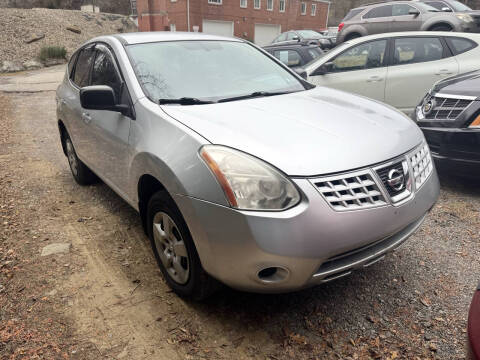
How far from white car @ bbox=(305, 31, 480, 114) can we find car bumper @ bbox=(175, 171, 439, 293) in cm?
408

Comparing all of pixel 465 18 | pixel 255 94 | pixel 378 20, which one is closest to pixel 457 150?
pixel 255 94

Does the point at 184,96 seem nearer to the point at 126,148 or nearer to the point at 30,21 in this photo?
the point at 126,148

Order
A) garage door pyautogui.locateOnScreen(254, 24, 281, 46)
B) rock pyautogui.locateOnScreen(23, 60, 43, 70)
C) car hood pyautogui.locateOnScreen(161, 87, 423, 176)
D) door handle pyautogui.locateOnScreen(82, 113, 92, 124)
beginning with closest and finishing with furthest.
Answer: car hood pyautogui.locateOnScreen(161, 87, 423, 176), door handle pyautogui.locateOnScreen(82, 113, 92, 124), rock pyautogui.locateOnScreen(23, 60, 43, 70), garage door pyautogui.locateOnScreen(254, 24, 281, 46)

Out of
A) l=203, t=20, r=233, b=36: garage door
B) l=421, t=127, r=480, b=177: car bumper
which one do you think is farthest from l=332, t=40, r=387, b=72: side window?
l=203, t=20, r=233, b=36: garage door

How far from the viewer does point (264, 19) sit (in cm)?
3597

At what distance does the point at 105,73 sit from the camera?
10.4ft

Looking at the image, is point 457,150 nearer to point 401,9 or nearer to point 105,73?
point 105,73

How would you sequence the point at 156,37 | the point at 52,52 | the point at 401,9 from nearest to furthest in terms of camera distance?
1. the point at 156,37
2. the point at 401,9
3. the point at 52,52

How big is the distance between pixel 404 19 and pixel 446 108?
26.6ft

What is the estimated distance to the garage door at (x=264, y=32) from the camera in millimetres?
35750

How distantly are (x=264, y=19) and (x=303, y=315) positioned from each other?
37.6m

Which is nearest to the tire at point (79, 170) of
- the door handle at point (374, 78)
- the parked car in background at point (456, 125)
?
the parked car in background at point (456, 125)

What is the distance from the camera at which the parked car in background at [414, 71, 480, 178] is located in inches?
140

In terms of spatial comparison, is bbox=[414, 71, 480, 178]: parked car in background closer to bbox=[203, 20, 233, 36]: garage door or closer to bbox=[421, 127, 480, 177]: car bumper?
bbox=[421, 127, 480, 177]: car bumper
